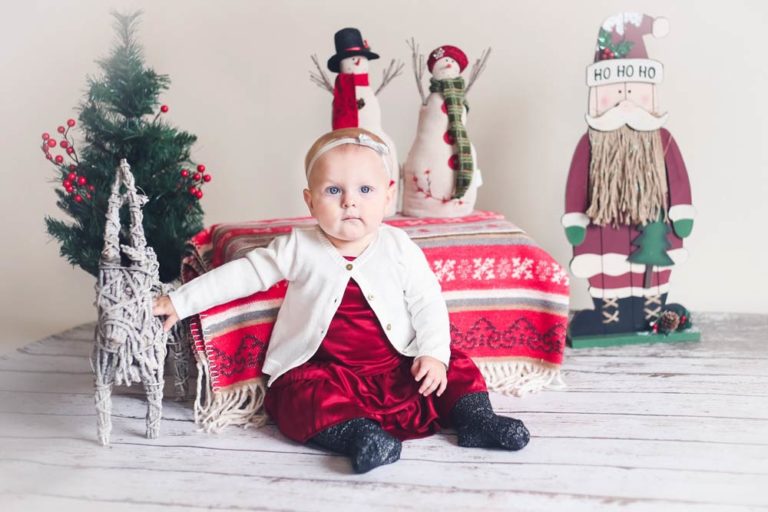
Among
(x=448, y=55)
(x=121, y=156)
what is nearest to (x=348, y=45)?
(x=448, y=55)

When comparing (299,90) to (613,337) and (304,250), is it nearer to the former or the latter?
(304,250)

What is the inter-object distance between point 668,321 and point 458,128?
83 cm

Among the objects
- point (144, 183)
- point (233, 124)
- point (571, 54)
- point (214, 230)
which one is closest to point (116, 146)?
point (144, 183)

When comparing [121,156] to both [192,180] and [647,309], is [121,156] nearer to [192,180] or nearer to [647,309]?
[192,180]

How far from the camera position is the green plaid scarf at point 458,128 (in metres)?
2.00

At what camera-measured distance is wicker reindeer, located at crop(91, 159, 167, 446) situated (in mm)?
1448

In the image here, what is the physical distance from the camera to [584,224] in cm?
211

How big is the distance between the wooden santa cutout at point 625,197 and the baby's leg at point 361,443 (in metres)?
0.90

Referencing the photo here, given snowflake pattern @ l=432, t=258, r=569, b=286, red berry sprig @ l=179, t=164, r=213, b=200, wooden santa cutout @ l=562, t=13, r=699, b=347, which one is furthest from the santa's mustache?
red berry sprig @ l=179, t=164, r=213, b=200

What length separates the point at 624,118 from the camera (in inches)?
81.7

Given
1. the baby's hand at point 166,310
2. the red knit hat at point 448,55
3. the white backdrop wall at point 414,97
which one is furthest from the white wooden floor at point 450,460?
the red knit hat at point 448,55

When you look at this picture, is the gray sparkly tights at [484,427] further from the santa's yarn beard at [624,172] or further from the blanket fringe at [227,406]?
the santa's yarn beard at [624,172]

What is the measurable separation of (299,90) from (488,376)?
1.20m

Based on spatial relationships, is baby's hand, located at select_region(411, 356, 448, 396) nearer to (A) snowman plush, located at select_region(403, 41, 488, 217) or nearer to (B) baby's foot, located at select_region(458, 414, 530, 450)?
(B) baby's foot, located at select_region(458, 414, 530, 450)
